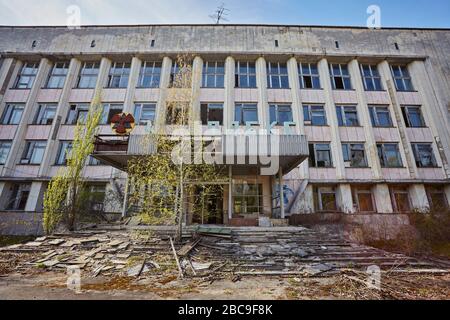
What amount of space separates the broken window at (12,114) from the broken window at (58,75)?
3127mm

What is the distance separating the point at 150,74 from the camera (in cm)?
2039

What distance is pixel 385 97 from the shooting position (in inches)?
766

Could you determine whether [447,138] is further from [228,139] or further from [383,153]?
[228,139]

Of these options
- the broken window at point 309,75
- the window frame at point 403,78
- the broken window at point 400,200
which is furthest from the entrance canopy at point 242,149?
the window frame at point 403,78

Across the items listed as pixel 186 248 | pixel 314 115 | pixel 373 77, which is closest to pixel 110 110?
pixel 186 248

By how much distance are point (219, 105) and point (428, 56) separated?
800 inches

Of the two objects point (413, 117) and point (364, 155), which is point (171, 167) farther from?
point (413, 117)

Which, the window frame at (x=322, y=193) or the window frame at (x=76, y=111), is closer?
the window frame at (x=322, y=193)

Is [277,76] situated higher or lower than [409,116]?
higher

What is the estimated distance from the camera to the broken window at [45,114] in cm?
1880

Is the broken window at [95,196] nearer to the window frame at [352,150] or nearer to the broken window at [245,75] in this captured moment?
the broken window at [245,75]

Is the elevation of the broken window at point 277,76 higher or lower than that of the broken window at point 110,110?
higher

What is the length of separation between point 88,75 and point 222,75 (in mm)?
12713

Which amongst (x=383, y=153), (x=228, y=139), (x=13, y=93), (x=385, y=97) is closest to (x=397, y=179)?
(x=383, y=153)
